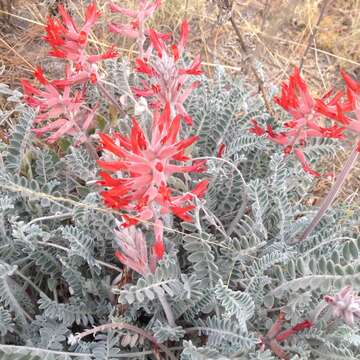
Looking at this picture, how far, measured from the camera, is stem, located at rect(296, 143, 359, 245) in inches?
55.4

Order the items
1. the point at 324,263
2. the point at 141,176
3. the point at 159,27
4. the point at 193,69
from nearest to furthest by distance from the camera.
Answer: the point at 141,176
the point at 324,263
the point at 193,69
the point at 159,27

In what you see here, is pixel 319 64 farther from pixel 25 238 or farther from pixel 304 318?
pixel 25 238

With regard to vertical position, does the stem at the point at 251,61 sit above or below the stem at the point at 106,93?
above

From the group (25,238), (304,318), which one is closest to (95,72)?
(25,238)

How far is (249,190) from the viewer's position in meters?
1.73

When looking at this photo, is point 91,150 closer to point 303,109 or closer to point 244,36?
point 303,109

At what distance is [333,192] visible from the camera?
1544 millimetres

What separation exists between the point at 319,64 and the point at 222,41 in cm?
61

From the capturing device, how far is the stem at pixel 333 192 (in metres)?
1.41

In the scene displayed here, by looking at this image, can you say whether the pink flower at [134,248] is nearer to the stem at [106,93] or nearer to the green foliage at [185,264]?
the green foliage at [185,264]

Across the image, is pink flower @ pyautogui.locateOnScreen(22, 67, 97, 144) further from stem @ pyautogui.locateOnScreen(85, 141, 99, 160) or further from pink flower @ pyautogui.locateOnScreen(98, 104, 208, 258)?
pink flower @ pyautogui.locateOnScreen(98, 104, 208, 258)

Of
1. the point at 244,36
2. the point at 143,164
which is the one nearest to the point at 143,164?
the point at 143,164

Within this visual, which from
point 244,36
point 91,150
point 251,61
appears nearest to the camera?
point 91,150

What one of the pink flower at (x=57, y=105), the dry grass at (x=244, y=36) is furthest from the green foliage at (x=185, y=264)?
the dry grass at (x=244, y=36)
